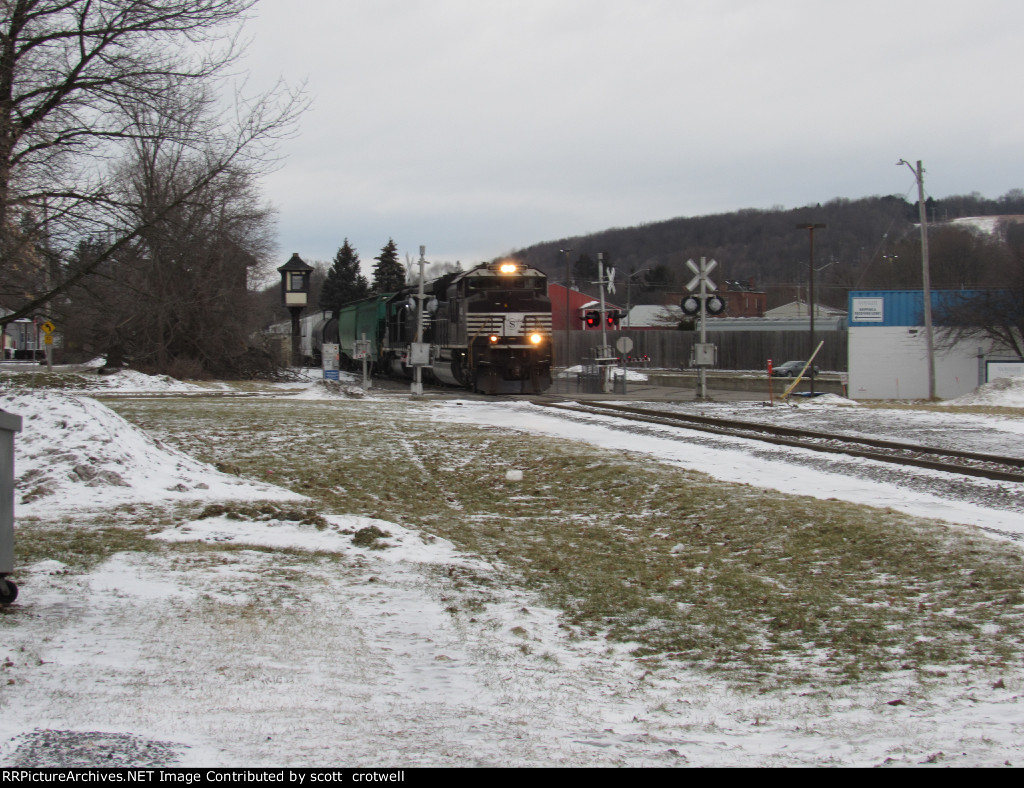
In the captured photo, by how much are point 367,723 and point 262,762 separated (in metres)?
0.61

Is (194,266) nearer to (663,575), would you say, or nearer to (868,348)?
(868,348)

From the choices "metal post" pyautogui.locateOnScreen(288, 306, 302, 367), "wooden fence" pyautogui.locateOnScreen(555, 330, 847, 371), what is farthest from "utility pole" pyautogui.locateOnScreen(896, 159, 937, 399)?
"metal post" pyautogui.locateOnScreen(288, 306, 302, 367)

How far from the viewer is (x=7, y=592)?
5500 mm

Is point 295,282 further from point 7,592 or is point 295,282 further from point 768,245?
point 768,245

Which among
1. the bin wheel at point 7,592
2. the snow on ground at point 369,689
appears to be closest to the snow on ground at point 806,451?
the snow on ground at point 369,689

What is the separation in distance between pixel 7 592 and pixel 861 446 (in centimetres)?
1349

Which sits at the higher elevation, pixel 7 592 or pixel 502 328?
pixel 502 328

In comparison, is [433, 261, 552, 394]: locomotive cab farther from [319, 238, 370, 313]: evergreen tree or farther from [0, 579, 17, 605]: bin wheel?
[319, 238, 370, 313]: evergreen tree

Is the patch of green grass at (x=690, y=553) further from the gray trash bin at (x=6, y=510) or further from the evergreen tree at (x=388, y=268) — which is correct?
the evergreen tree at (x=388, y=268)

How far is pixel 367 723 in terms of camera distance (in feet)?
13.2

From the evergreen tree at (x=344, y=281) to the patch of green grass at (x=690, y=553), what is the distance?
326 feet

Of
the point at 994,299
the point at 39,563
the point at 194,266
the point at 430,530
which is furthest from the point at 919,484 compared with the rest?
the point at 194,266

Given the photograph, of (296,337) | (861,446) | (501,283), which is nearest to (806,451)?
(861,446)

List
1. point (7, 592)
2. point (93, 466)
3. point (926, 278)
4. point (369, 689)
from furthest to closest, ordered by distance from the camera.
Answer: point (926, 278) < point (93, 466) < point (7, 592) < point (369, 689)
